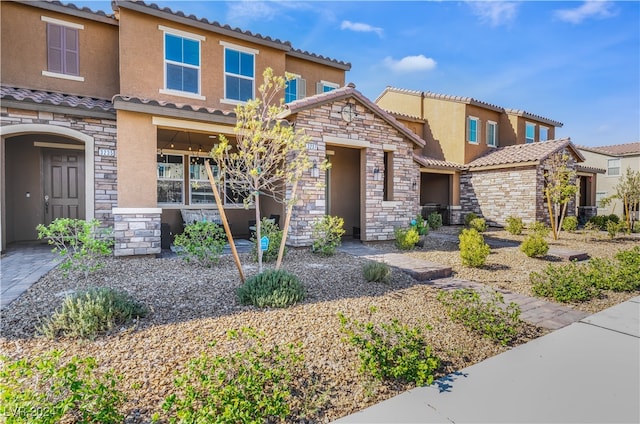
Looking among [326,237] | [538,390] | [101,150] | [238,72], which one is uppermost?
[238,72]

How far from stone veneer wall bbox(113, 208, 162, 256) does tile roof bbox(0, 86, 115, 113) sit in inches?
116

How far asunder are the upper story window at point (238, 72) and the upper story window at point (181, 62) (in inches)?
34.9

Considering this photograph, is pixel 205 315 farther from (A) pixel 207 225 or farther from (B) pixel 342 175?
(B) pixel 342 175

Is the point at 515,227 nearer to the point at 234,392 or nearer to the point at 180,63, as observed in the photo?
the point at 180,63

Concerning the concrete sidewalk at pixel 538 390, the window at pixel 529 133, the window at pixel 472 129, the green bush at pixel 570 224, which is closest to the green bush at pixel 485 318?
the concrete sidewalk at pixel 538 390

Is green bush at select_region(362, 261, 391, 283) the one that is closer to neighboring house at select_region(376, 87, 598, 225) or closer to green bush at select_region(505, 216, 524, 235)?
green bush at select_region(505, 216, 524, 235)

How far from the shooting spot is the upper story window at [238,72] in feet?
34.5

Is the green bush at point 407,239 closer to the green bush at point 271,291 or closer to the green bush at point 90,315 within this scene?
the green bush at point 271,291

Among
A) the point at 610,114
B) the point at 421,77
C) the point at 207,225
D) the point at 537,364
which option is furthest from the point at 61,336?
the point at 421,77

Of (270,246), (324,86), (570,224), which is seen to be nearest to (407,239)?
(270,246)

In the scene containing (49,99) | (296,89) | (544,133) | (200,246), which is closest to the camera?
(200,246)

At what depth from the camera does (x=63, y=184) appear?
32.3ft

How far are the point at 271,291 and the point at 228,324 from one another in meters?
0.90

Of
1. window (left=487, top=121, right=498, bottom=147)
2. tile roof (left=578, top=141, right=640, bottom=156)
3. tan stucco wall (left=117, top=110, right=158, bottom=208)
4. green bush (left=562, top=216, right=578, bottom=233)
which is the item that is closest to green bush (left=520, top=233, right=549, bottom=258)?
green bush (left=562, top=216, right=578, bottom=233)
